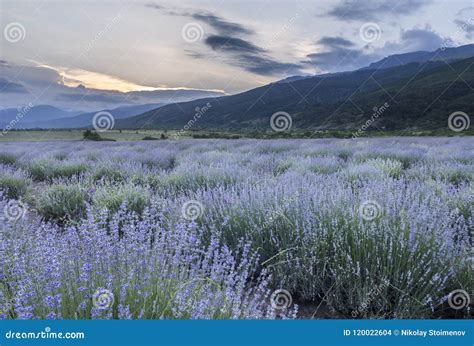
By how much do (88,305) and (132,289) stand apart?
0.23 metres

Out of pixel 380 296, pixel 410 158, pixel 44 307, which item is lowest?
pixel 380 296

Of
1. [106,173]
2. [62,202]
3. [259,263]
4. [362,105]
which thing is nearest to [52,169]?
[106,173]

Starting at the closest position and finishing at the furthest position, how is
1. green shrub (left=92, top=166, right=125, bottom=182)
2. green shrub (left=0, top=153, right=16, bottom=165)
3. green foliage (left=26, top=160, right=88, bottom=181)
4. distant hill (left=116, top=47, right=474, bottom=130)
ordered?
green shrub (left=92, top=166, right=125, bottom=182) → green foliage (left=26, top=160, right=88, bottom=181) → green shrub (left=0, top=153, right=16, bottom=165) → distant hill (left=116, top=47, right=474, bottom=130)

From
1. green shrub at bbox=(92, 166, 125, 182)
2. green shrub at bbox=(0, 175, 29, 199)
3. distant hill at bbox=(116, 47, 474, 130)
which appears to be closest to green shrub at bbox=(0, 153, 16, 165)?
green shrub at bbox=(92, 166, 125, 182)

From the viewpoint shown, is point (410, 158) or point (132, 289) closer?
point (132, 289)

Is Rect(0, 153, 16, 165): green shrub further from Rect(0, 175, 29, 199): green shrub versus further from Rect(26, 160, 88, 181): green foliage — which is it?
Rect(0, 175, 29, 199): green shrub

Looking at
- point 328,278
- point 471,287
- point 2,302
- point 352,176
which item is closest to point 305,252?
point 328,278

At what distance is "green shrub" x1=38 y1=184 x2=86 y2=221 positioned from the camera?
5.60 metres

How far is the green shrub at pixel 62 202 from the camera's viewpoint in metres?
5.60

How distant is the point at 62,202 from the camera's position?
18.3 ft

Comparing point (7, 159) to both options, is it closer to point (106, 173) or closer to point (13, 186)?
point (106, 173)

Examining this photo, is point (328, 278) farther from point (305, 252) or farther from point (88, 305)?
point (88, 305)

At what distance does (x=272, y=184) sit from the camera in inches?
189

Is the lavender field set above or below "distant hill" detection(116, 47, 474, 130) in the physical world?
below
